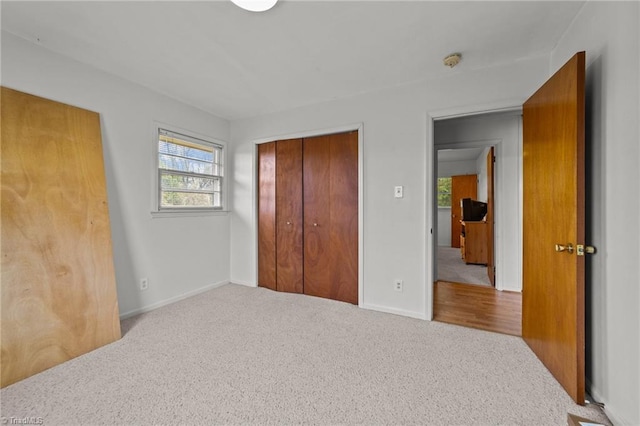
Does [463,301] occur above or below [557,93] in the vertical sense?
below

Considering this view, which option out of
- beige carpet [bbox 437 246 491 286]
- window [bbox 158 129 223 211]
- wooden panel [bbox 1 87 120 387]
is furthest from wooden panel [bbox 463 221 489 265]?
wooden panel [bbox 1 87 120 387]

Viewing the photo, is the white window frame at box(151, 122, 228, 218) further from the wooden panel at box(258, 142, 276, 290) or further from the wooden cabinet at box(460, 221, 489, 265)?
the wooden cabinet at box(460, 221, 489, 265)

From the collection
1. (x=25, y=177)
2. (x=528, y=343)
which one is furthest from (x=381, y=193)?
(x=25, y=177)

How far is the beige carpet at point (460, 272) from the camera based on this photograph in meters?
3.99

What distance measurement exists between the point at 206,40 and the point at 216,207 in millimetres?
2131

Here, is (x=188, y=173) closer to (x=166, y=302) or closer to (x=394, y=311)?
(x=166, y=302)

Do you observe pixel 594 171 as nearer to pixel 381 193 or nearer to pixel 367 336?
pixel 381 193

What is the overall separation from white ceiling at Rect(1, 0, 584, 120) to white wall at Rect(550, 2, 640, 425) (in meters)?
0.46

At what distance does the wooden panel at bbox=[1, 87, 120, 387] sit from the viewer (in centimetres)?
172

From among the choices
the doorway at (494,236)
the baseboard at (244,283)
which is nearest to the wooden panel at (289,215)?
the baseboard at (244,283)

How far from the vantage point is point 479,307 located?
288cm

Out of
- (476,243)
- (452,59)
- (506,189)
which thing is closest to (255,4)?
(452,59)

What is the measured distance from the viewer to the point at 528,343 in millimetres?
2051

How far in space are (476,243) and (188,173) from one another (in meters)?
5.21
